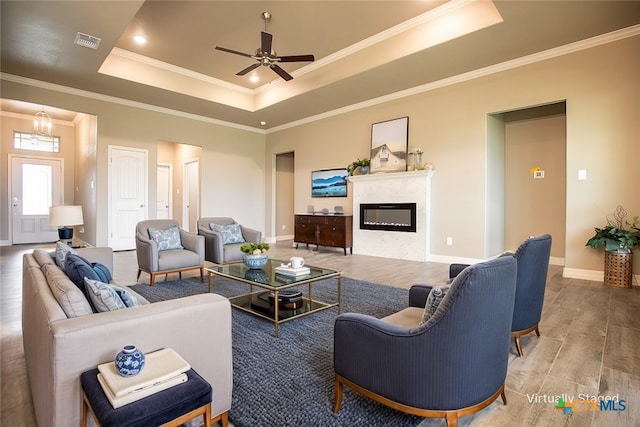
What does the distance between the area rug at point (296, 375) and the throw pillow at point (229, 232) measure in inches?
58.7

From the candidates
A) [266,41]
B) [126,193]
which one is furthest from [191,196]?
[266,41]

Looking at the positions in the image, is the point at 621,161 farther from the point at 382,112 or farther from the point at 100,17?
the point at 100,17

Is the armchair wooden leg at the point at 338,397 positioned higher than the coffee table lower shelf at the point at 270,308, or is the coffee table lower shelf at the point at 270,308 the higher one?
the coffee table lower shelf at the point at 270,308

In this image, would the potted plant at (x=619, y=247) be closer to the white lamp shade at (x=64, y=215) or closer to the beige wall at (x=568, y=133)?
the beige wall at (x=568, y=133)

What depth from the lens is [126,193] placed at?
272 inches

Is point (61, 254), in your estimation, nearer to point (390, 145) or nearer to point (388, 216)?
point (388, 216)

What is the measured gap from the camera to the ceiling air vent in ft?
13.6

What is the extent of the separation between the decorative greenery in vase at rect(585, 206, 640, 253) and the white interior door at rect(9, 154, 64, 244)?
452 inches

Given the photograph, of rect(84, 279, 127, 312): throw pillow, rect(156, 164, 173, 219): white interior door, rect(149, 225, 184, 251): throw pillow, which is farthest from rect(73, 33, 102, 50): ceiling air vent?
rect(156, 164, 173, 219): white interior door

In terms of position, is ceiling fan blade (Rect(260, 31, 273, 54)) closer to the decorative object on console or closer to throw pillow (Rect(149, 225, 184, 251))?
throw pillow (Rect(149, 225, 184, 251))

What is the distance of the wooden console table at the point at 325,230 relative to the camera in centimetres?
673

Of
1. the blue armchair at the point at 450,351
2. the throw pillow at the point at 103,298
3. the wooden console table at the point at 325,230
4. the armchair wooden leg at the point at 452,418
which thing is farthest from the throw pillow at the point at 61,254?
the wooden console table at the point at 325,230

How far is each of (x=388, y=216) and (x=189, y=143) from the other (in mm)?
4995

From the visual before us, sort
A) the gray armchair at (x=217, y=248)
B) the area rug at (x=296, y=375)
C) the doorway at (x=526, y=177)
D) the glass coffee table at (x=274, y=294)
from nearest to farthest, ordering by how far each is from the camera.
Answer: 1. the area rug at (x=296, y=375)
2. the glass coffee table at (x=274, y=294)
3. the gray armchair at (x=217, y=248)
4. the doorway at (x=526, y=177)
